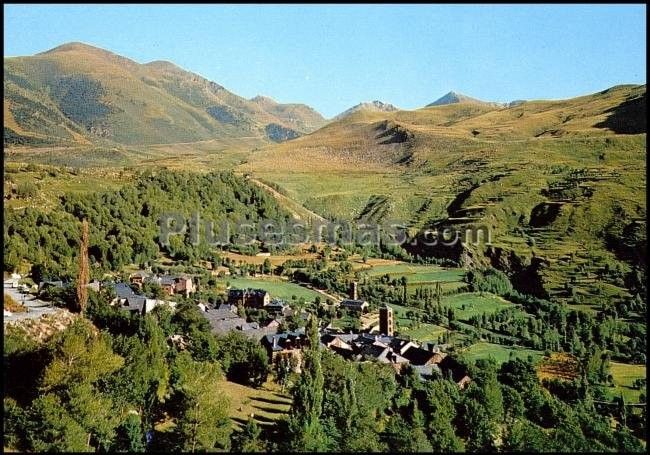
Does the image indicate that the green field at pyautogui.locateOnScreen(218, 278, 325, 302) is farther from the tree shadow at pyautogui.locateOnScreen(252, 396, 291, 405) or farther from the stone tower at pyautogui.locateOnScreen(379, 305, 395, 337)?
the tree shadow at pyautogui.locateOnScreen(252, 396, 291, 405)

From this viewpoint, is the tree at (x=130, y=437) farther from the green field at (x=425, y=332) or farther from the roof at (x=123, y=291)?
the green field at (x=425, y=332)

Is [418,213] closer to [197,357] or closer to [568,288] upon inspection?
[568,288]

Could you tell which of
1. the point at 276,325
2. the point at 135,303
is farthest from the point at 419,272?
the point at 135,303

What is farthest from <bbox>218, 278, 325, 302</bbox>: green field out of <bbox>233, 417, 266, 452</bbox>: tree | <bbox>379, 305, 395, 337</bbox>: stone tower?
<bbox>233, 417, 266, 452</bbox>: tree

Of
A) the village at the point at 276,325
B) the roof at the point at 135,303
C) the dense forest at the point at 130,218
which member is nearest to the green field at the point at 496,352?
A: the village at the point at 276,325

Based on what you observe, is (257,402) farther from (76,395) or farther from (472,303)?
(472,303)

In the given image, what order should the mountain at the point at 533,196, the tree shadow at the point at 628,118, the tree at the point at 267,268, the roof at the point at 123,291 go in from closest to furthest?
the roof at the point at 123,291 → the tree at the point at 267,268 → the mountain at the point at 533,196 → the tree shadow at the point at 628,118

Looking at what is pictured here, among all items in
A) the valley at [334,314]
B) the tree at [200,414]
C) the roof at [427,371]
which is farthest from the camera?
the roof at [427,371]
